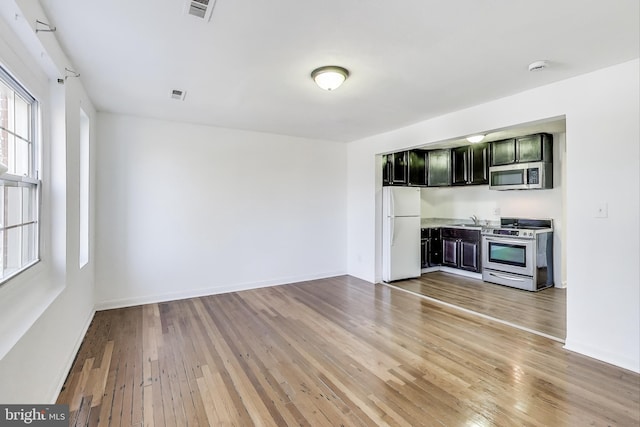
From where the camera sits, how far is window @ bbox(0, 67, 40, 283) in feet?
5.97

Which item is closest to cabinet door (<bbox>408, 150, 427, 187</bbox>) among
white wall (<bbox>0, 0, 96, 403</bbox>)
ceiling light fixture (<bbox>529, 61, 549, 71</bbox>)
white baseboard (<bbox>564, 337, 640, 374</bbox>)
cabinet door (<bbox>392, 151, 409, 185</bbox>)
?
cabinet door (<bbox>392, 151, 409, 185</bbox>)

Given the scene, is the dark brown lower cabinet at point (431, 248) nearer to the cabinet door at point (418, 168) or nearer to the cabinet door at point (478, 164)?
the cabinet door at point (418, 168)

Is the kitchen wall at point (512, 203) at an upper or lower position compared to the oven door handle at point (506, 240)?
upper

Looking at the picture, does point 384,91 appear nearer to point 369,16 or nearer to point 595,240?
point 369,16

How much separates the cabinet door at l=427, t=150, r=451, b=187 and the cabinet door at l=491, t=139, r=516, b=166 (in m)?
0.78

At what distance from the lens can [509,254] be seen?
16.6 feet

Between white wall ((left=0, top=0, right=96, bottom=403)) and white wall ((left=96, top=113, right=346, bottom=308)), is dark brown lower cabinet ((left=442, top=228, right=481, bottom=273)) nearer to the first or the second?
white wall ((left=96, top=113, right=346, bottom=308))

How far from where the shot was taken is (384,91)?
3193 millimetres

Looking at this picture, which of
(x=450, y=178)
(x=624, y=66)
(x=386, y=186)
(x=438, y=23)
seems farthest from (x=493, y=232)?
(x=438, y=23)

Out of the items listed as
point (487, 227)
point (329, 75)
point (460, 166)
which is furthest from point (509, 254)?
point (329, 75)

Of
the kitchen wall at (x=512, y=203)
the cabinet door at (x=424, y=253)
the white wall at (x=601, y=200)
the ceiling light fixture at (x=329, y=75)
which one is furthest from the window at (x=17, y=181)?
the kitchen wall at (x=512, y=203)

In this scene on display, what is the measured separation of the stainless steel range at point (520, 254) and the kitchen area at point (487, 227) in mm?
15

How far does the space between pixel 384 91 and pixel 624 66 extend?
194cm

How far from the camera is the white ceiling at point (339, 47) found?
1.89 m
